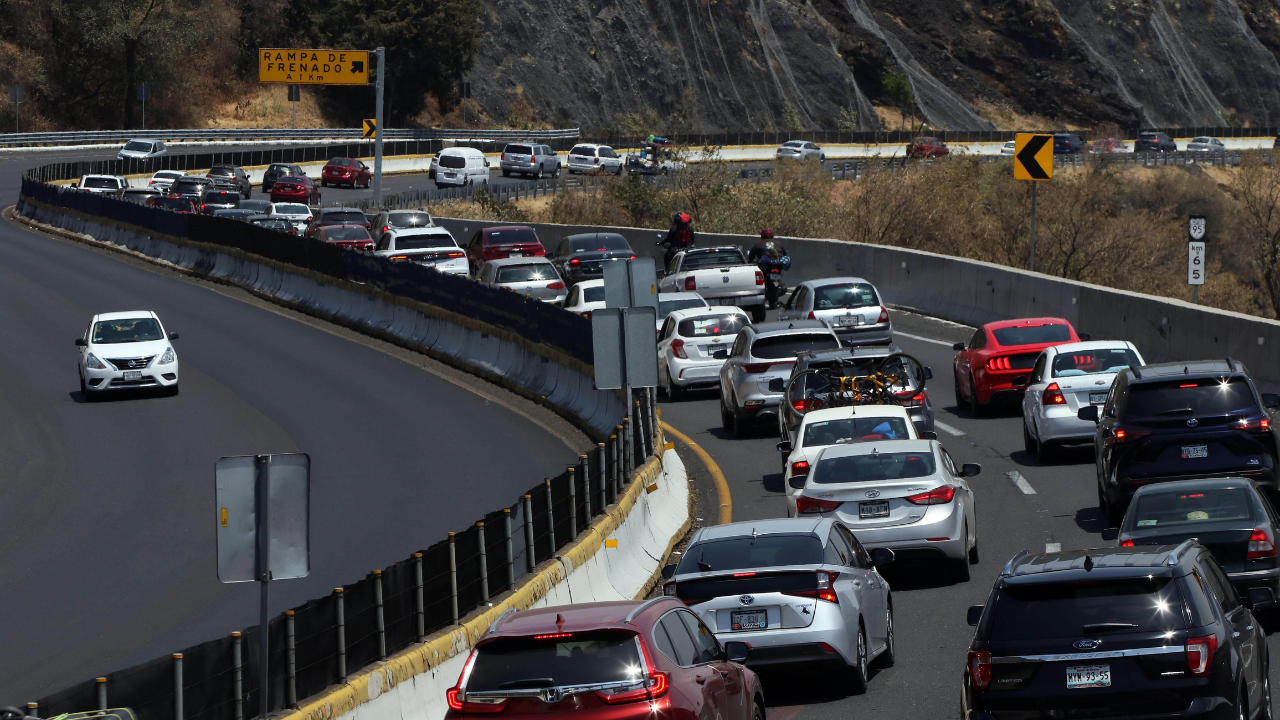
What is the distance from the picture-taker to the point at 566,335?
90.1 ft

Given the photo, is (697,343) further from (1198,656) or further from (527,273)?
(1198,656)

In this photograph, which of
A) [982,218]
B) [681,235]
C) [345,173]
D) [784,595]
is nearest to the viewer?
[784,595]

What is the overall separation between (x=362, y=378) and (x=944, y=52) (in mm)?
100279

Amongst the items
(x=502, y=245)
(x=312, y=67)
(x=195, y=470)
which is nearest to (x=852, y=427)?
(x=195, y=470)

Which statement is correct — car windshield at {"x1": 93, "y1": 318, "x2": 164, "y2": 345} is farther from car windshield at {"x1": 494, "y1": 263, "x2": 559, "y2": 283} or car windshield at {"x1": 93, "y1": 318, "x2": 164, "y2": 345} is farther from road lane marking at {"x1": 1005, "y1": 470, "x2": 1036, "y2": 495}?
road lane marking at {"x1": 1005, "y1": 470, "x2": 1036, "y2": 495}

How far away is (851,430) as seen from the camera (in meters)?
17.8

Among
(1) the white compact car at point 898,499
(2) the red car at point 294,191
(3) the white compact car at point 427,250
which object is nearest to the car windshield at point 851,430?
(1) the white compact car at point 898,499

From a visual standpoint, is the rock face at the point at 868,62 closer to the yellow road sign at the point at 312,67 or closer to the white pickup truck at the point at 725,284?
the yellow road sign at the point at 312,67

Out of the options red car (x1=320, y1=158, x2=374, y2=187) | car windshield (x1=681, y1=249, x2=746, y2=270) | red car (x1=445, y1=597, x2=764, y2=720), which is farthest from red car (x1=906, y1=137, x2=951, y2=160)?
red car (x1=445, y1=597, x2=764, y2=720)

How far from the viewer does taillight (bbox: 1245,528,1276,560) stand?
1205 cm

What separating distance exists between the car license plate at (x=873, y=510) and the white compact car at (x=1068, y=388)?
18.7 ft

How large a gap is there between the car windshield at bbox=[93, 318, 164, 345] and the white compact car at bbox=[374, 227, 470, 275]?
9455 mm

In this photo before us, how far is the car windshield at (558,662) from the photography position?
807cm

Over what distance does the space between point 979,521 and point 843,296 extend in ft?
40.0
